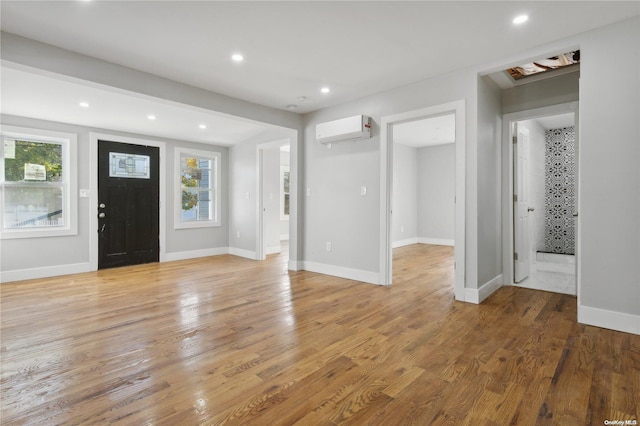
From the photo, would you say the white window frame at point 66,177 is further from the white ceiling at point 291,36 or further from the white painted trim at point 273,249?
the white painted trim at point 273,249

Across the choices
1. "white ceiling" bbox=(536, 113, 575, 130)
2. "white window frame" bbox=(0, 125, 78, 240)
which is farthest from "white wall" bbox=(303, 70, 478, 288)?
"white window frame" bbox=(0, 125, 78, 240)

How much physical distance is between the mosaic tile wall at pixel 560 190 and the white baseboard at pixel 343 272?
4362 millimetres

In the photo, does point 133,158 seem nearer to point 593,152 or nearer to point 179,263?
point 179,263

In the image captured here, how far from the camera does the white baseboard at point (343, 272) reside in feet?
13.7

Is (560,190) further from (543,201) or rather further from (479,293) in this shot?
(479,293)

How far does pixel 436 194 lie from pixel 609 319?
231 inches

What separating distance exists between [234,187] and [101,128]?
8.28ft

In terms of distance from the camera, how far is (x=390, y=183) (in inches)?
159

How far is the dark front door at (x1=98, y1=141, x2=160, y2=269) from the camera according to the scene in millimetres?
5320

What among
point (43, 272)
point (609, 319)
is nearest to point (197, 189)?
point (43, 272)

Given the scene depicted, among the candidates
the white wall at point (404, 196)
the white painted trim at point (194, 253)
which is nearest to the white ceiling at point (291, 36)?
the white painted trim at point (194, 253)

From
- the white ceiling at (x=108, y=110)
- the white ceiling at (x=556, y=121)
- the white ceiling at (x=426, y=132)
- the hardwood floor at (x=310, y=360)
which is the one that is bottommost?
the hardwood floor at (x=310, y=360)

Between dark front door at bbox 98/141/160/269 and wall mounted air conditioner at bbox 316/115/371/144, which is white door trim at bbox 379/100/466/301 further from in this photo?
dark front door at bbox 98/141/160/269

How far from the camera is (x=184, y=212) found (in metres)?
6.43
